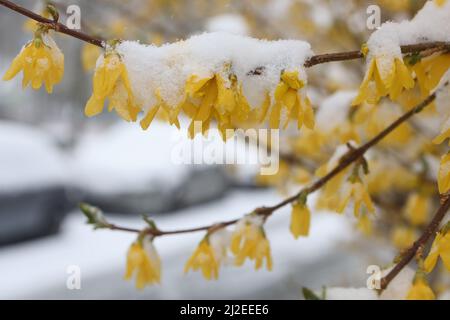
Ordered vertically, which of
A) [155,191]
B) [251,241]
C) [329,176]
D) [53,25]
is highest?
[155,191]

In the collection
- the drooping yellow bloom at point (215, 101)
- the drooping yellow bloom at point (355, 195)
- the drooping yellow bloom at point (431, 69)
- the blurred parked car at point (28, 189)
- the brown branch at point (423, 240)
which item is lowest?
the brown branch at point (423, 240)

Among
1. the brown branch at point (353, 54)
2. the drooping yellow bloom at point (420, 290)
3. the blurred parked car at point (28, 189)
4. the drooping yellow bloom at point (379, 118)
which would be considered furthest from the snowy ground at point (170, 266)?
the brown branch at point (353, 54)

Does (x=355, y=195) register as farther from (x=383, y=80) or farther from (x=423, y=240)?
(x=383, y=80)

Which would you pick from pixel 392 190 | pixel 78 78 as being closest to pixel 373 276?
pixel 392 190

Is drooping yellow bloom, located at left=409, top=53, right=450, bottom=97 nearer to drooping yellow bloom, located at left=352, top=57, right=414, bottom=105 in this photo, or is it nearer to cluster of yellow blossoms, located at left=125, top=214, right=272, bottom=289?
drooping yellow bloom, located at left=352, top=57, right=414, bottom=105

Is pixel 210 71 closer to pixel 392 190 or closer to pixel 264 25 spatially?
pixel 264 25

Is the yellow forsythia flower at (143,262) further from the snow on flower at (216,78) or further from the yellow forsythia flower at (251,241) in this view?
the snow on flower at (216,78)

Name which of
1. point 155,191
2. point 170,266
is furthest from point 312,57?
point 155,191
